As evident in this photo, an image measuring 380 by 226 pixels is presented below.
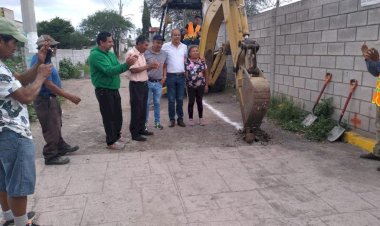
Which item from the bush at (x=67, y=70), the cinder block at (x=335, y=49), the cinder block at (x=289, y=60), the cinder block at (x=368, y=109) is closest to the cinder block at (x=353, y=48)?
the cinder block at (x=335, y=49)

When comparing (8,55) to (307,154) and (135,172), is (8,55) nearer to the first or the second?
(135,172)

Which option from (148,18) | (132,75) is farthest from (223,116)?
(148,18)

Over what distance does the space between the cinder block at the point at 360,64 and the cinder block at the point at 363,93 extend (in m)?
0.30

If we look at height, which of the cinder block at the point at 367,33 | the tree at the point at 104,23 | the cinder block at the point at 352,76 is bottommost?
the cinder block at the point at 352,76

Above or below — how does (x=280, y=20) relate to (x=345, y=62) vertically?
above

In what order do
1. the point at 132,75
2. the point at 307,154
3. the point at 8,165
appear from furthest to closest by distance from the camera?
the point at 132,75, the point at 307,154, the point at 8,165

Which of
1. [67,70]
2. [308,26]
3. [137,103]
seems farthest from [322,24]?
[67,70]

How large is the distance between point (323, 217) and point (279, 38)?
5.46 metres

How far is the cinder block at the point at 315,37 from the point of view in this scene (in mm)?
6254

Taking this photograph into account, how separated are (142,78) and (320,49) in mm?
3396

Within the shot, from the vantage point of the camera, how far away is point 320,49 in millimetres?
6234

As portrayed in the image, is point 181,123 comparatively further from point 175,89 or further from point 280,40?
point 280,40

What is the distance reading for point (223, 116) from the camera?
7516 millimetres

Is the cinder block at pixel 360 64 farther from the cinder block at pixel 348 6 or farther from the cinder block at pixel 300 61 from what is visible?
the cinder block at pixel 300 61
